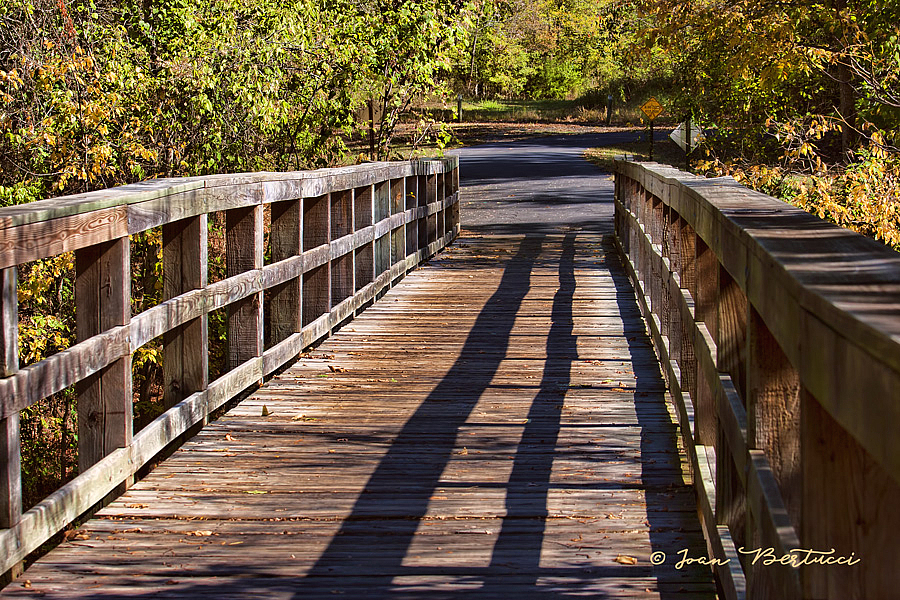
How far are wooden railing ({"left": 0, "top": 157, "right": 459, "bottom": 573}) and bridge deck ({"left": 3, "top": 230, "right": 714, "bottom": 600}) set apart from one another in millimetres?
195

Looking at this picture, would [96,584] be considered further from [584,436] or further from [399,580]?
[584,436]

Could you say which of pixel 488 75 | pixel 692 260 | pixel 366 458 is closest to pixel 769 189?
pixel 692 260

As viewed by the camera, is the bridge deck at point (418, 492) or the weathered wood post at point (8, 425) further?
the bridge deck at point (418, 492)

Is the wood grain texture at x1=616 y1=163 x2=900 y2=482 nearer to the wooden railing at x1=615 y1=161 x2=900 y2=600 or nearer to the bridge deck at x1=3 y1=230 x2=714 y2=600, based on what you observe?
the wooden railing at x1=615 y1=161 x2=900 y2=600

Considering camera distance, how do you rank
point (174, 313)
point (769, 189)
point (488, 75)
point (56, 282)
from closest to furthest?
point (174, 313) → point (56, 282) → point (769, 189) → point (488, 75)

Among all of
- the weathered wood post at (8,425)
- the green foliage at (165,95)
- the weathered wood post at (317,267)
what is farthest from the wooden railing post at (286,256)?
the green foliage at (165,95)

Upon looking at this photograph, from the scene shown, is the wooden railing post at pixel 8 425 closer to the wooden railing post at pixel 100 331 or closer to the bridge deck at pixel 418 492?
the bridge deck at pixel 418 492

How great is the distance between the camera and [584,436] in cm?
527

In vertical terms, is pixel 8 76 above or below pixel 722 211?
above

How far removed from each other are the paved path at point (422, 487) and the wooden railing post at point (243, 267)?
0.33m

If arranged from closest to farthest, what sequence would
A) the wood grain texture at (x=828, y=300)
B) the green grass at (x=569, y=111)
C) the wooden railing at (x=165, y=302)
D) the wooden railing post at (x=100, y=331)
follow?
1. the wood grain texture at (x=828, y=300)
2. the wooden railing at (x=165, y=302)
3. the wooden railing post at (x=100, y=331)
4. the green grass at (x=569, y=111)

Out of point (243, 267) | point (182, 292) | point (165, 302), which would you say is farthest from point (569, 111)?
point (165, 302)

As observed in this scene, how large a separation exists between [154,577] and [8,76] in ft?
28.6

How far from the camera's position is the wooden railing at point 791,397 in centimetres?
156
